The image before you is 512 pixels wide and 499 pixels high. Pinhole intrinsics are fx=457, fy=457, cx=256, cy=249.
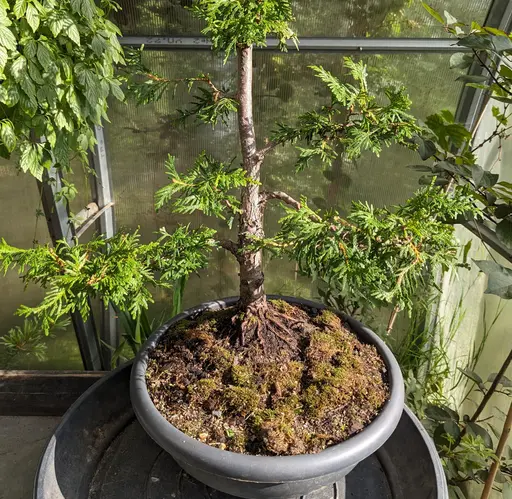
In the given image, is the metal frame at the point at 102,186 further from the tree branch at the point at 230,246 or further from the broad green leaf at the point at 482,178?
the broad green leaf at the point at 482,178

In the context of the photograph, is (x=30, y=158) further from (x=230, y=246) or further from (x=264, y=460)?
(x=264, y=460)

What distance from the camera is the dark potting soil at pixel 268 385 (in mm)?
808

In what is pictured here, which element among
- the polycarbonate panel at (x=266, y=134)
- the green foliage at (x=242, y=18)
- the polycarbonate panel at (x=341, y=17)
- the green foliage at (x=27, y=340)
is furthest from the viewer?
the green foliage at (x=27, y=340)

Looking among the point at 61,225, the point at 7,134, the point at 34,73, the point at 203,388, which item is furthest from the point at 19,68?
the point at 61,225

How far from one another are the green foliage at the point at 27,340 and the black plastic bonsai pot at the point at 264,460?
3.55 feet

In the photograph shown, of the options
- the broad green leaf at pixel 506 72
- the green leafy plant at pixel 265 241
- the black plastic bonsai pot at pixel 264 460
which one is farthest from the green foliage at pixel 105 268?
the broad green leaf at pixel 506 72

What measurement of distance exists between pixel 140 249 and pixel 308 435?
441 mm

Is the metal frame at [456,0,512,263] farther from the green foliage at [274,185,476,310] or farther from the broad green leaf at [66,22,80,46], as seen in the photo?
the broad green leaf at [66,22,80,46]

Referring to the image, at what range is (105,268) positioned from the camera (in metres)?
0.75

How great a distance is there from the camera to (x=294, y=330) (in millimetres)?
1030

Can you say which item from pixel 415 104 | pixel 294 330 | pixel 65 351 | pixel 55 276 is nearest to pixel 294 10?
pixel 415 104

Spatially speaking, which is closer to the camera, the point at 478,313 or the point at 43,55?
the point at 43,55

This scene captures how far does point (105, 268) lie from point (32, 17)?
453mm

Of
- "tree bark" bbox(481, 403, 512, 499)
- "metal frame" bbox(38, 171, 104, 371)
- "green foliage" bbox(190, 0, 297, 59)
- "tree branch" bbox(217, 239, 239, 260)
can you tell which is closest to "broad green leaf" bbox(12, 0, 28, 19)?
"green foliage" bbox(190, 0, 297, 59)
